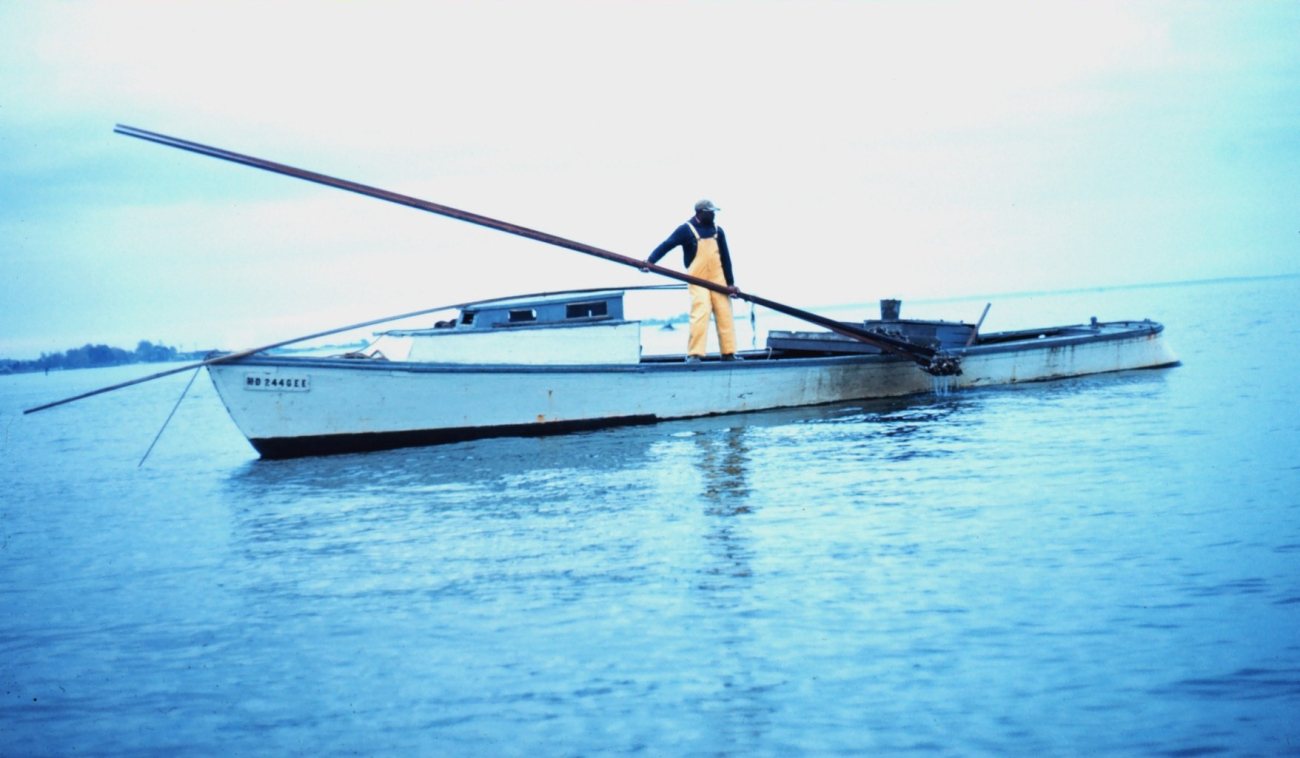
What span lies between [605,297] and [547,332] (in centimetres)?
110

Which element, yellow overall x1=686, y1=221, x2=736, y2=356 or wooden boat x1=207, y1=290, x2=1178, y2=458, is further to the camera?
yellow overall x1=686, y1=221, x2=736, y2=356

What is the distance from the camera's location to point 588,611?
6.33m

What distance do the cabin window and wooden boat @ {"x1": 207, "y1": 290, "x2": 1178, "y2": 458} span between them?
0.05 ft

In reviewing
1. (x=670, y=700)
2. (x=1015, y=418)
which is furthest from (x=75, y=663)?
(x=1015, y=418)

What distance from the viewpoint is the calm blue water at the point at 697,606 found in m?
4.65

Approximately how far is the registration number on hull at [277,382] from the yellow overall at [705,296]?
5.51 meters

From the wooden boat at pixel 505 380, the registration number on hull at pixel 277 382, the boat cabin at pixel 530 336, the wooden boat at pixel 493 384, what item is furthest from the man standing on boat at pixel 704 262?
the registration number on hull at pixel 277 382

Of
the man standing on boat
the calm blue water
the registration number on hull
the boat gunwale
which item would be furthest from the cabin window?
the registration number on hull

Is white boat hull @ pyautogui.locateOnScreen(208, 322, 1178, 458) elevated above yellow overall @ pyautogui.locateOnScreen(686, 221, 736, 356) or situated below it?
below

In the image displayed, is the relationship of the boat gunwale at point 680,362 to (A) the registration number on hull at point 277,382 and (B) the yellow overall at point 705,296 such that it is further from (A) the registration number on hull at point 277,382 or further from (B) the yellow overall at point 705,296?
(B) the yellow overall at point 705,296

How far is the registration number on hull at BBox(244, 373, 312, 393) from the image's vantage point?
13578mm

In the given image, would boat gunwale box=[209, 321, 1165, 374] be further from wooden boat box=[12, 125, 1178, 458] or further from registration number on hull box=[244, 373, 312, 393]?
registration number on hull box=[244, 373, 312, 393]

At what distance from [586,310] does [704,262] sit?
188cm

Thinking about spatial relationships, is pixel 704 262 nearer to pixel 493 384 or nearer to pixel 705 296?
pixel 705 296
